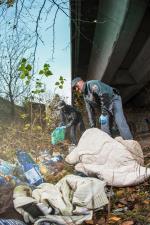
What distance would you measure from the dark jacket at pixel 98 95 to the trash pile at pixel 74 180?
5.36 ft

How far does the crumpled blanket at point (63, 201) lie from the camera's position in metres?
4.02

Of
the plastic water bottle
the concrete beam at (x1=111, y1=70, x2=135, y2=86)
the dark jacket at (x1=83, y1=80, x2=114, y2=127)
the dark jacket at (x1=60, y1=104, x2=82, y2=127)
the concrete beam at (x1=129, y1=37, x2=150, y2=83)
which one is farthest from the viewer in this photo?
the concrete beam at (x1=111, y1=70, x2=135, y2=86)

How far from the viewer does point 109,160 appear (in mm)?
5305

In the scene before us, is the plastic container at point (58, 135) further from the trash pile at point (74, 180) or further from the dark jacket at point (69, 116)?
the trash pile at point (74, 180)

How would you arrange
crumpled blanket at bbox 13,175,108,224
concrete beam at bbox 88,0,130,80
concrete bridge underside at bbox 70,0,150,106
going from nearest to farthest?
crumpled blanket at bbox 13,175,108,224 < concrete bridge underside at bbox 70,0,150,106 < concrete beam at bbox 88,0,130,80

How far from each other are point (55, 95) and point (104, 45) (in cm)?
453

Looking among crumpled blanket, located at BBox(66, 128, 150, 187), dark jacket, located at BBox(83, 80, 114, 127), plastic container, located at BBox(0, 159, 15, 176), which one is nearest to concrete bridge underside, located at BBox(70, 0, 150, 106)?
dark jacket, located at BBox(83, 80, 114, 127)

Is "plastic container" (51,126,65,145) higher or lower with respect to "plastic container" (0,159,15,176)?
higher

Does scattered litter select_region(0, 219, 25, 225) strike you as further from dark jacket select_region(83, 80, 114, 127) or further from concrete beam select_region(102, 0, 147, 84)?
dark jacket select_region(83, 80, 114, 127)

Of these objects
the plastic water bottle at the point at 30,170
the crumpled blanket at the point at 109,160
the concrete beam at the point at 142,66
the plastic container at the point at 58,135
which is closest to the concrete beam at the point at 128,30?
the concrete beam at the point at 142,66

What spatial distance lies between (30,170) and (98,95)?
2.74 metres

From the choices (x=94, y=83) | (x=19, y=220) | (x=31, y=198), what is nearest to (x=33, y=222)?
(x=19, y=220)

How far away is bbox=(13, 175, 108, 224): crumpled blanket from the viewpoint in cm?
402

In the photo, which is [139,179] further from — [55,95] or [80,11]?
[55,95]
